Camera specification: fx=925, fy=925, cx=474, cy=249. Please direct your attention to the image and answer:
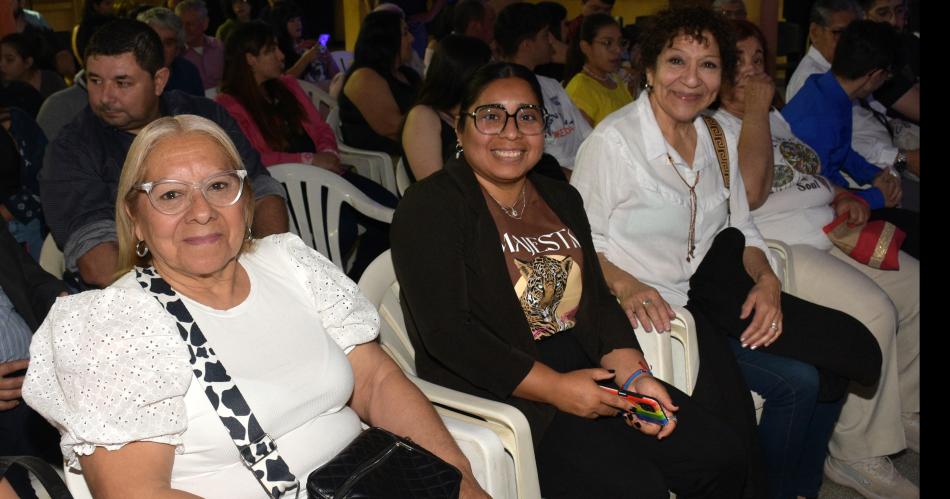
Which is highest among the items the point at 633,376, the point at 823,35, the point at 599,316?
the point at 823,35

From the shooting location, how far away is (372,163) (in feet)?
16.3

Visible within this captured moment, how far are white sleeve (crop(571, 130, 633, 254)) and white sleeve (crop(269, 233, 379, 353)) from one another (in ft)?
3.09

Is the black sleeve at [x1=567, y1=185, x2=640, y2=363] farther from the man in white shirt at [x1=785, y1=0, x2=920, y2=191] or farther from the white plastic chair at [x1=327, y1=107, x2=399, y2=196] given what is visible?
the white plastic chair at [x1=327, y1=107, x2=399, y2=196]

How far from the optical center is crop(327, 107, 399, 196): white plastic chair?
4.93m

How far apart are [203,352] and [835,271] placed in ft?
7.30

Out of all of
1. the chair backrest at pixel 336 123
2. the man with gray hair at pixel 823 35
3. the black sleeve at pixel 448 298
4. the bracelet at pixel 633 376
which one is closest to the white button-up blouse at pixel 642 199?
the bracelet at pixel 633 376

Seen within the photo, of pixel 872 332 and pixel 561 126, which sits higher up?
pixel 561 126

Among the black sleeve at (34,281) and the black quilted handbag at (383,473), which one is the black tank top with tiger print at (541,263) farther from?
the black sleeve at (34,281)

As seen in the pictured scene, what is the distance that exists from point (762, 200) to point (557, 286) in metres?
1.15

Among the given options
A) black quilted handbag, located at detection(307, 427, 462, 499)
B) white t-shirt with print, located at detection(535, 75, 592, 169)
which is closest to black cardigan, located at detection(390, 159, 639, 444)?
black quilted handbag, located at detection(307, 427, 462, 499)

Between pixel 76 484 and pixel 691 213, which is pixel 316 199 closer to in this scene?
pixel 691 213

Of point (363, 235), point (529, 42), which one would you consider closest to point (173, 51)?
point (363, 235)

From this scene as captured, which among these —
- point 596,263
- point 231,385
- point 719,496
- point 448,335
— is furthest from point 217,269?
point 719,496

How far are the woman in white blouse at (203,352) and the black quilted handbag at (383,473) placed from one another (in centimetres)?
16
